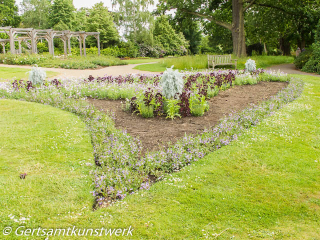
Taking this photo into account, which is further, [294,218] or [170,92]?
[170,92]

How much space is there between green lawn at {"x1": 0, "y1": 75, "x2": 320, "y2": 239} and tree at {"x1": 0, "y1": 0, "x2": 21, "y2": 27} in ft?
155

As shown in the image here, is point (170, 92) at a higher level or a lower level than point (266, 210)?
higher

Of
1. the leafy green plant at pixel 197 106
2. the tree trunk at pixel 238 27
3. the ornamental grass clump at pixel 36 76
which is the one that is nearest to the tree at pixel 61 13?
the tree trunk at pixel 238 27

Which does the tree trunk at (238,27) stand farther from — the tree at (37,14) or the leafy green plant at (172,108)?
the tree at (37,14)

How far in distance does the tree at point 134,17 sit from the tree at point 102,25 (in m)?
1.80

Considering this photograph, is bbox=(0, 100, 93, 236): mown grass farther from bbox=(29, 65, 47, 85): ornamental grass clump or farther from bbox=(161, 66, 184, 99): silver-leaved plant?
bbox=(29, 65, 47, 85): ornamental grass clump

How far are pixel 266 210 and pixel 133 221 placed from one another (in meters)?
1.35

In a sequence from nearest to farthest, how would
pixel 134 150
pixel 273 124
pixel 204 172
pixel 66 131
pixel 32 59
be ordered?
pixel 204 172 < pixel 134 150 < pixel 66 131 < pixel 273 124 < pixel 32 59

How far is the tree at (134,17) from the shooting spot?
115 ft

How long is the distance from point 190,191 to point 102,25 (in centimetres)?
3562

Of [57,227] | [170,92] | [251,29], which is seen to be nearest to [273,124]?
[170,92]

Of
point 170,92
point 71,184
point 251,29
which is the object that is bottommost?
point 71,184

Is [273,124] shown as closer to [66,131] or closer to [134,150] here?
[134,150]

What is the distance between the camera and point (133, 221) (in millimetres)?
2514
